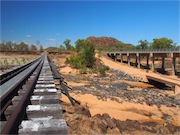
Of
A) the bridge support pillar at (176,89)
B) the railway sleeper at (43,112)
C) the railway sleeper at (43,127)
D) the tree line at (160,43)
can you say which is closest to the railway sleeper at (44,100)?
the railway sleeper at (43,112)

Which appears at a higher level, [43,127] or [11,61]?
[43,127]

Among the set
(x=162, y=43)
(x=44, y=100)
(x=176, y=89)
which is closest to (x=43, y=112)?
(x=44, y=100)

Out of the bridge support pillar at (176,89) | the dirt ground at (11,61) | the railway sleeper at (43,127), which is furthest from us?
the dirt ground at (11,61)

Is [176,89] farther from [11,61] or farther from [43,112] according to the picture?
[11,61]

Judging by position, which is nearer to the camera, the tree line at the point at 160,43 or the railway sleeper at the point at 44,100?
the railway sleeper at the point at 44,100

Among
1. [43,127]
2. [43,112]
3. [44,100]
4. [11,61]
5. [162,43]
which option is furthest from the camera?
[162,43]

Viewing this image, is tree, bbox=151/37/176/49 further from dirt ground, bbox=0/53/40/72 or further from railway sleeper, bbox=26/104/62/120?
railway sleeper, bbox=26/104/62/120

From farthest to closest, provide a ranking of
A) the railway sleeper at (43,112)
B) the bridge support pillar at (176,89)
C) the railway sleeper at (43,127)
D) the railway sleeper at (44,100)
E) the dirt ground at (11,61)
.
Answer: the dirt ground at (11,61), the bridge support pillar at (176,89), the railway sleeper at (44,100), the railway sleeper at (43,112), the railway sleeper at (43,127)

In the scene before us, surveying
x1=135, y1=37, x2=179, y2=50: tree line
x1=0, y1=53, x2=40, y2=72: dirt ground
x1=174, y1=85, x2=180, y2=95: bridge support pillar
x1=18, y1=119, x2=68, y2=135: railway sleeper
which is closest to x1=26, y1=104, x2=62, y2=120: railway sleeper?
x1=18, y1=119, x2=68, y2=135: railway sleeper

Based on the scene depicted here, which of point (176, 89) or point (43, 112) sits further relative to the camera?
point (176, 89)

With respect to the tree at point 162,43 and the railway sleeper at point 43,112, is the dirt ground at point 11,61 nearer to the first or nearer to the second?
the railway sleeper at point 43,112

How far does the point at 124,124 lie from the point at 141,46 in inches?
3260

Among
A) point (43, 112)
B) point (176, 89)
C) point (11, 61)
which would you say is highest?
point (43, 112)

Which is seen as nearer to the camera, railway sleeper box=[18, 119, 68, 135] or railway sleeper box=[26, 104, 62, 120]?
railway sleeper box=[18, 119, 68, 135]
